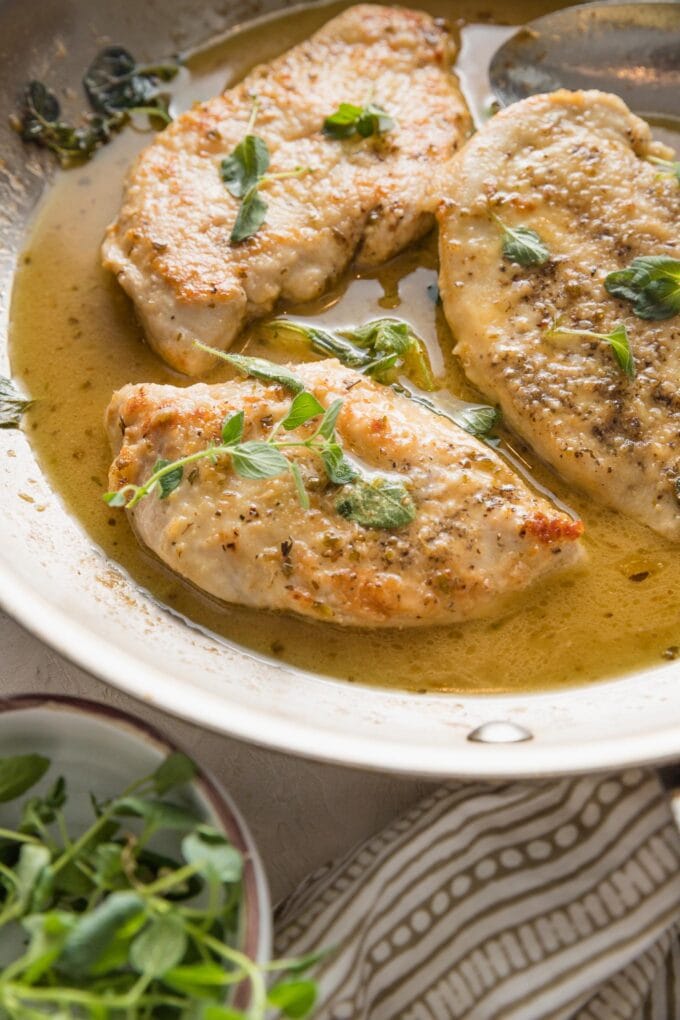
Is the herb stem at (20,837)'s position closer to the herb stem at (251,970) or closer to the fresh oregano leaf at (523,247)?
the herb stem at (251,970)

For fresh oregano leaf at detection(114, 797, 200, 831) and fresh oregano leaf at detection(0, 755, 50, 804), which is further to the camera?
fresh oregano leaf at detection(0, 755, 50, 804)

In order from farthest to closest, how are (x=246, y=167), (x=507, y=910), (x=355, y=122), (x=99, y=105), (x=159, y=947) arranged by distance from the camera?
(x=99, y=105), (x=355, y=122), (x=246, y=167), (x=507, y=910), (x=159, y=947)

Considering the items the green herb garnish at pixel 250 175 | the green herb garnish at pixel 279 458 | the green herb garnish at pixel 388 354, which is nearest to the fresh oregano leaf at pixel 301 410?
the green herb garnish at pixel 279 458

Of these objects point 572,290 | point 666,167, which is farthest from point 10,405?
point 666,167

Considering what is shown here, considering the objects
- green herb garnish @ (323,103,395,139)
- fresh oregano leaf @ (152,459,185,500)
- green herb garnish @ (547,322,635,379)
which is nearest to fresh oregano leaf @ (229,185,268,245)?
green herb garnish @ (323,103,395,139)

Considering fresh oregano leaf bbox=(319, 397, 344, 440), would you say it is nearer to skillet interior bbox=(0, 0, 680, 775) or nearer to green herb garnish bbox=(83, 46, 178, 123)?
skillet interior bbox=(0, 0, 680, 775)

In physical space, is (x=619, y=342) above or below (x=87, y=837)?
below

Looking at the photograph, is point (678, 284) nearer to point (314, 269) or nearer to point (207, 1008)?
point (314, 269)

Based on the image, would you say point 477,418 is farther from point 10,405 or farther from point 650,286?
point 10,405
